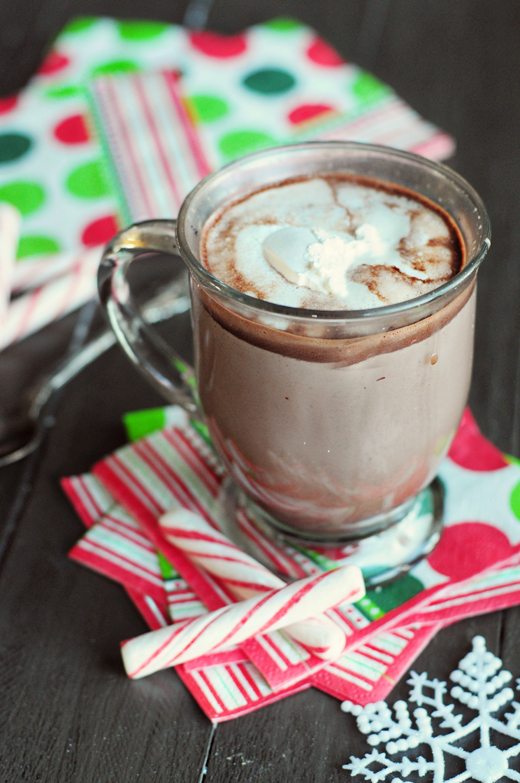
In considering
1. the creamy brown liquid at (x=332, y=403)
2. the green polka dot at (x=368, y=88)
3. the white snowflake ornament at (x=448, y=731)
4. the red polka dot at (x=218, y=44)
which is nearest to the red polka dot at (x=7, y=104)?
the red polka dot at (x=218, y=44)

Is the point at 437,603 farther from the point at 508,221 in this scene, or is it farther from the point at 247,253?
the point at 508,221

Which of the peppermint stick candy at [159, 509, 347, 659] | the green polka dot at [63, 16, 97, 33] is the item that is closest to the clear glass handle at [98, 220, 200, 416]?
the peppermint stick candy at [159, 509, 347, 659]

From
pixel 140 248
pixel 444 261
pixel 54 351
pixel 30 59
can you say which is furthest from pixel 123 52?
pixel 444 261

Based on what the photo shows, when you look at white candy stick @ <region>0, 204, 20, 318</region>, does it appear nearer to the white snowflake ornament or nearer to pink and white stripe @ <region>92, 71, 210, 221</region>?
pink and white stripe @ <region>92, 71, 210, 221</region>

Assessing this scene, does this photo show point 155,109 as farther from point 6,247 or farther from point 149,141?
point 6,247

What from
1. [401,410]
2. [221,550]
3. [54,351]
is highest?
[401,410]

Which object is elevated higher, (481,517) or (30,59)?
(481,517)
